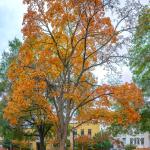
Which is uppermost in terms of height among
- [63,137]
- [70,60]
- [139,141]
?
[70,60]

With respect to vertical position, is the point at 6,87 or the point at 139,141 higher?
the point at 6,87

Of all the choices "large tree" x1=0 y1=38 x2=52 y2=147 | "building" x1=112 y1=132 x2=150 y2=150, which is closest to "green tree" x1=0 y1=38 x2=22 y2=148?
"large tree" x1=0 y1=38 x2=52 y2=147

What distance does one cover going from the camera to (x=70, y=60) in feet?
109

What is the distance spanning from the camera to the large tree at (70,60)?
103 feet

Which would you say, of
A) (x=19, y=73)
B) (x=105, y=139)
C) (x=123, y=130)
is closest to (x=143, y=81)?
(x=123, y=130)

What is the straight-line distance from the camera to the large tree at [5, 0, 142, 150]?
31.5 metres

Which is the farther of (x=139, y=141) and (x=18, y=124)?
(x=139, y=141)

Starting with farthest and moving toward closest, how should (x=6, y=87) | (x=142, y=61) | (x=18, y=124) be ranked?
(x=6, y=87)
(x=18, y=124)
(x=142, y=61)

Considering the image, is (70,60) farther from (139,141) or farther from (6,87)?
(139,141)

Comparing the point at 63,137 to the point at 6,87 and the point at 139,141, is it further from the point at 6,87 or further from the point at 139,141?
the point at 139,141

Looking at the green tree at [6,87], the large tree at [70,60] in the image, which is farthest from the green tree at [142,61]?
the green tree at [6,87]

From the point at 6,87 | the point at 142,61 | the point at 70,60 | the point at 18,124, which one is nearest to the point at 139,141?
the point at 6,87

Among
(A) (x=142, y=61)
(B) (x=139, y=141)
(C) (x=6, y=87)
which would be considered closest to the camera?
(A) (x=142, y=61)

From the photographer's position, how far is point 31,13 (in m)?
31.9
